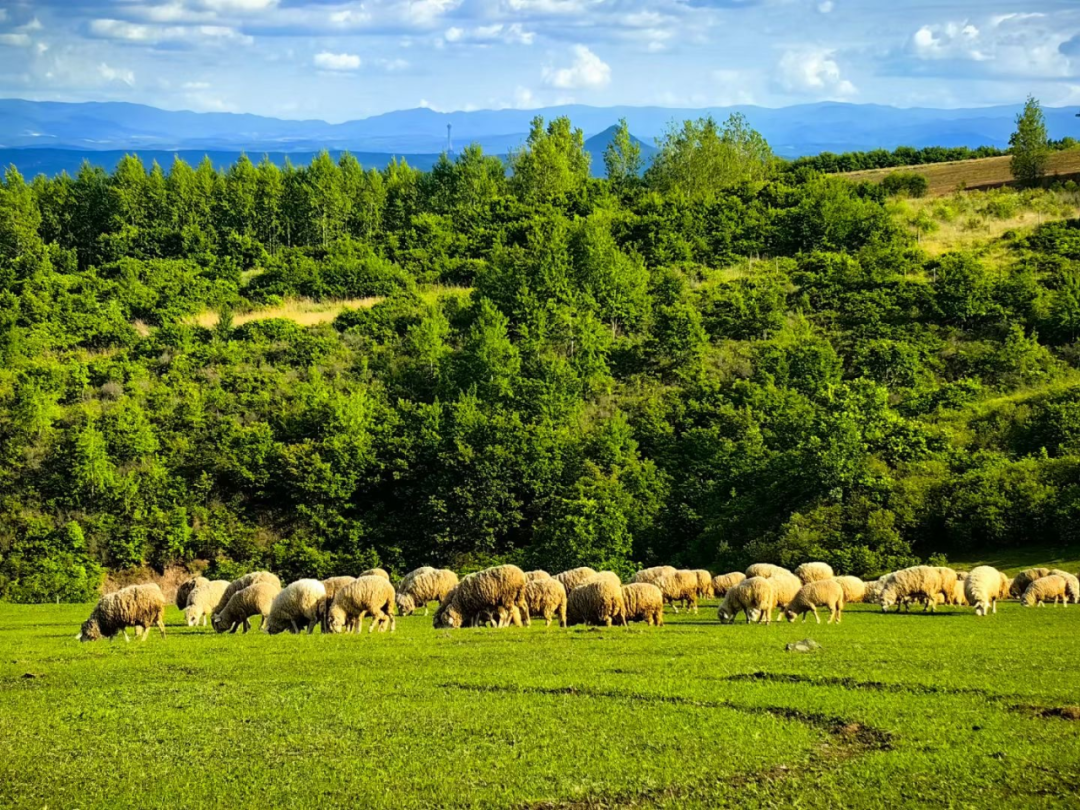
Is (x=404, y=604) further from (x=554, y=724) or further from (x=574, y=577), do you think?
(x=554, y=724)

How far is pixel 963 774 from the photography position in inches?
564

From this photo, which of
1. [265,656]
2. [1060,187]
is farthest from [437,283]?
[265,656]

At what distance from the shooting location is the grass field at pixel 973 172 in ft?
360

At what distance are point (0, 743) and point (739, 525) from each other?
43.3 metres

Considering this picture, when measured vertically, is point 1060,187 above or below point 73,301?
above

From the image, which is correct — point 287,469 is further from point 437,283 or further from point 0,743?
point 0,743

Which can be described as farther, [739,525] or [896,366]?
[896,366]

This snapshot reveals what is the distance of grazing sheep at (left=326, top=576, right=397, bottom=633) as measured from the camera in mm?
30219

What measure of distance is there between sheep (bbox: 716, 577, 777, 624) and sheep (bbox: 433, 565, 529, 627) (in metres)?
5.93

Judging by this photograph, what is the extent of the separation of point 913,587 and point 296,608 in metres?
18.7

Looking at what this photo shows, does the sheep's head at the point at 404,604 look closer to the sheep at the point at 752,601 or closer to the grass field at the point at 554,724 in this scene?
the grass field at the point at 554,724

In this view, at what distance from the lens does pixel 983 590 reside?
32375 mm

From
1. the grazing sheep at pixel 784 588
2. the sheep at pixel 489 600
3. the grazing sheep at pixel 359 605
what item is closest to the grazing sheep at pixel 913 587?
the grazing sheep at pixel 784 588

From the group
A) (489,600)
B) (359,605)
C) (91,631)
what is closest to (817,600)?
(489,600)
